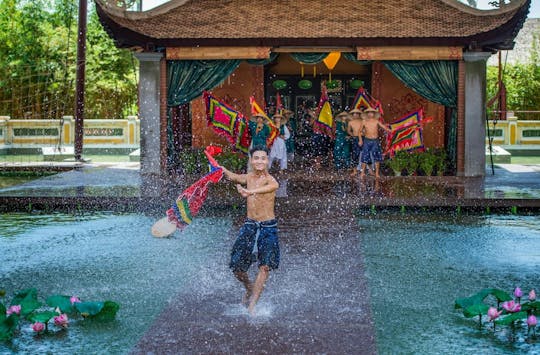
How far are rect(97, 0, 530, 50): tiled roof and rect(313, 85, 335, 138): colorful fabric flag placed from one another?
2201mm

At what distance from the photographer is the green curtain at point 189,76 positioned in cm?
1947

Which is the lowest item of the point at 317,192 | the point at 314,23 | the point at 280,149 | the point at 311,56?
the point at 317,192

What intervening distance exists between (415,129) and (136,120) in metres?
13.0

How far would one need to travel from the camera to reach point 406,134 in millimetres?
19359

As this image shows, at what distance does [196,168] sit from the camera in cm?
1983

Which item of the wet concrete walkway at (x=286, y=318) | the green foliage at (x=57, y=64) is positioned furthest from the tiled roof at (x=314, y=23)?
the green foliage at (x=57, y=64)

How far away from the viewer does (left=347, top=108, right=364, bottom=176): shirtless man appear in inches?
720

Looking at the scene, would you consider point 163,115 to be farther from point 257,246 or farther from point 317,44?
point 257,246

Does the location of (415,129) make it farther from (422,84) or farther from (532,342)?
(532,342)

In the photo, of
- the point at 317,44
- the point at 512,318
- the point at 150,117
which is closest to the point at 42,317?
the point at 512,318

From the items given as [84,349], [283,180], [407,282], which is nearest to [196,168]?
[283,180]

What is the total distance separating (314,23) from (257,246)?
12.5 meters

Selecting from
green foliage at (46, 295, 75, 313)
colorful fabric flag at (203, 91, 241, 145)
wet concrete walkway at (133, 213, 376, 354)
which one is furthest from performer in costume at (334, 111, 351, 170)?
green foliage at (46, 295, 75, 313)

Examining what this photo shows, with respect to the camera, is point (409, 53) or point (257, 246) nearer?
point (257, 246)
